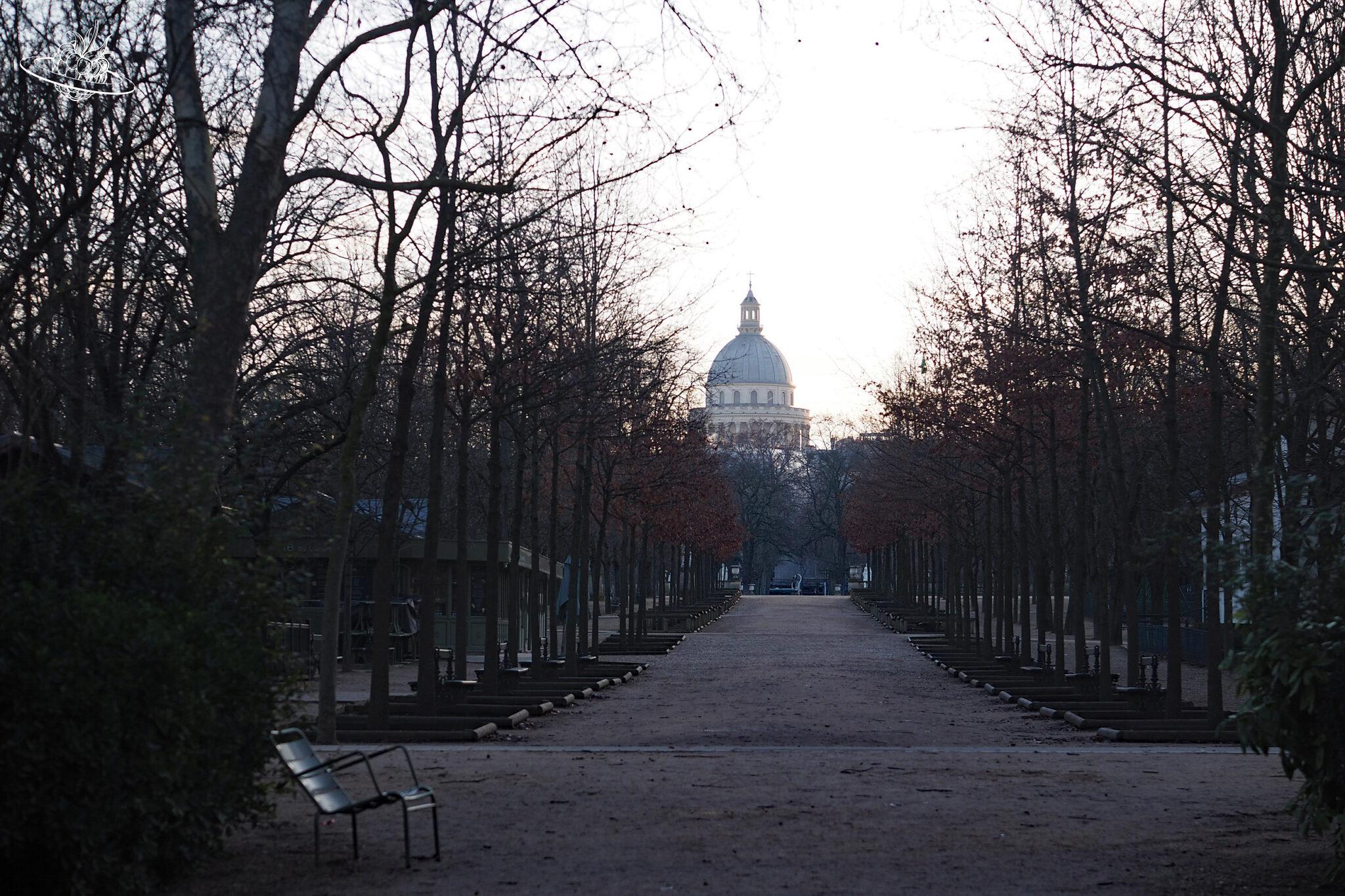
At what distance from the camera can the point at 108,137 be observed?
13.5 meters

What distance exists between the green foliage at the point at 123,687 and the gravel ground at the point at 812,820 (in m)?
0.82

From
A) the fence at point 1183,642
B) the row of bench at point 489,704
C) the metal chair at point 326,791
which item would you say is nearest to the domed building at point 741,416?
the row of bench at point 489,704

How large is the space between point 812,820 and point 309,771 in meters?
3.69

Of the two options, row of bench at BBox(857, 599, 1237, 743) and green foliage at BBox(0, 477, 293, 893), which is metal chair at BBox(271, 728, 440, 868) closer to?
green foliage at BBox(0, 477, 293, 893)

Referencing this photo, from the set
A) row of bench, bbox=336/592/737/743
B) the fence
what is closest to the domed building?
row of bench, bbox=336/592/737/743

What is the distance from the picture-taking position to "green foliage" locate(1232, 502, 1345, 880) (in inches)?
332

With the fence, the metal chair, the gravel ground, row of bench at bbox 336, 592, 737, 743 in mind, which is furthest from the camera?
the fence

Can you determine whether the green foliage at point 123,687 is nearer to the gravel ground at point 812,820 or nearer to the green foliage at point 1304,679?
the gravel ground at point 812,820

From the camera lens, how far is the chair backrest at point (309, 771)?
9320 millimetres

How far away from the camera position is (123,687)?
7.39 meters

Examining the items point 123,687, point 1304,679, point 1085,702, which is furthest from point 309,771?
point 1085,702

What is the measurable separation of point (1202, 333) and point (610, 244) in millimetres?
9815

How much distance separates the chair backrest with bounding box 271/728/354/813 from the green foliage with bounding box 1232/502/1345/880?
516cm

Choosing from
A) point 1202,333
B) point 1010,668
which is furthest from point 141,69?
point 1010,668
